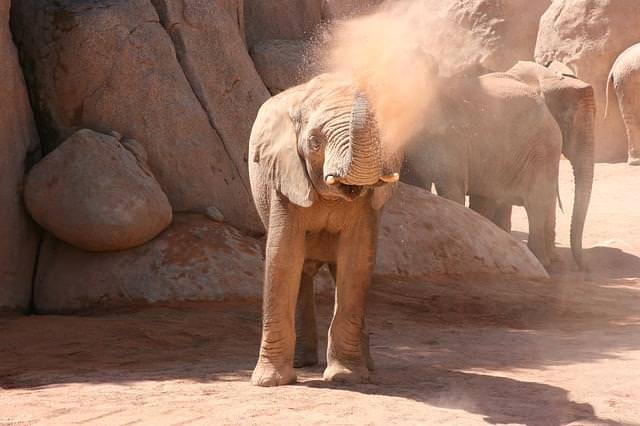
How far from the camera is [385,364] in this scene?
25.5 feet

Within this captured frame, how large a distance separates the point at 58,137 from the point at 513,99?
6.10 m

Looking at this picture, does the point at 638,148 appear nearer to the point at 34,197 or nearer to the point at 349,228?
the point at 34,197

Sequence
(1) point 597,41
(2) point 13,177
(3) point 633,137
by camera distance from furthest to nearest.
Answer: (1) point 597,41 < (3) point 633,137 < (2) point 13,177

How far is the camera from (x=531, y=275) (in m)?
12.8

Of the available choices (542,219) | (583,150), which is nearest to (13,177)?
(542,219)

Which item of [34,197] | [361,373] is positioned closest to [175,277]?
[34,197]

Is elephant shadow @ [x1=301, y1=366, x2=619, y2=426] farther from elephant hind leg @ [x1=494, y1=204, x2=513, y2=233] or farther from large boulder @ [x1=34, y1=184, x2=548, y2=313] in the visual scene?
elephant hind leg @ [x1=494, y1=204, x2=513, y2=233]

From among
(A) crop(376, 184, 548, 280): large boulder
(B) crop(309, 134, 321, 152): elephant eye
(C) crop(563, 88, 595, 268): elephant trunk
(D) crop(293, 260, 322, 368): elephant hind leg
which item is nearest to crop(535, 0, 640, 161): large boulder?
(C) crop(563, 88, 595, 268): elephant trunk

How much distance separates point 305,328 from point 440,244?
15.7ft

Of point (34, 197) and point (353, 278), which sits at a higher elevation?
point (34, 197)

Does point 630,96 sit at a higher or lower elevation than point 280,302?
higher

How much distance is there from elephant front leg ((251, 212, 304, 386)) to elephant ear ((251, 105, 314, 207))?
248 millimetres

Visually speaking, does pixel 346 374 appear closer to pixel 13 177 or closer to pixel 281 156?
pixel 281 156

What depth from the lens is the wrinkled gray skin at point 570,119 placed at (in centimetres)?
1525
